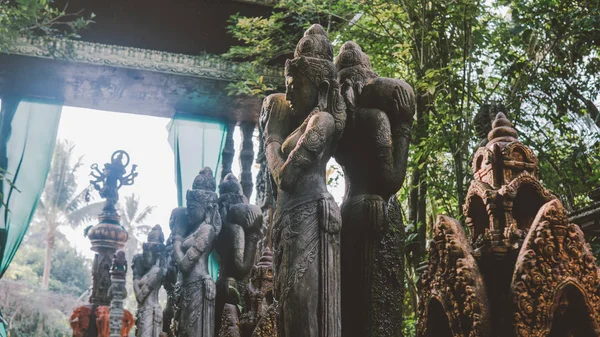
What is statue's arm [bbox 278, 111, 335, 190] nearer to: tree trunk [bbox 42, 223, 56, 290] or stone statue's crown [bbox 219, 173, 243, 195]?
stone statue's crown [bbox 219, 173, 243, 195]

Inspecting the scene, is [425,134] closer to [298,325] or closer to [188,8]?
[298,325]

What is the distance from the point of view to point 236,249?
6031 millimetres

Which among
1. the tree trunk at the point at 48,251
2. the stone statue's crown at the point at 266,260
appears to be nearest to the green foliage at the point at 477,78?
the stone statue's crown at the point at 266,260

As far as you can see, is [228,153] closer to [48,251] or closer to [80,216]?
[48,251]

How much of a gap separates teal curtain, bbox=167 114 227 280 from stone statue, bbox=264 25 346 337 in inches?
380

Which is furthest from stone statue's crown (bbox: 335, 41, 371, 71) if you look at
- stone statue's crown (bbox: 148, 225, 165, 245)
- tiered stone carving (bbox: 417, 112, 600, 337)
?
stone statue's crown (bbox: 148, 225, 165, 245)

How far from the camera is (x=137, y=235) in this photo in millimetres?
34906

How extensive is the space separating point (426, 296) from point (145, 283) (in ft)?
22.1

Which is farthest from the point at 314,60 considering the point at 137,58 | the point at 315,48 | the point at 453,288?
the point at 137,58

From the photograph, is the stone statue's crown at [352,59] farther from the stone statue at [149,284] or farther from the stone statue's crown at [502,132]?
the stone statue at [149,284]

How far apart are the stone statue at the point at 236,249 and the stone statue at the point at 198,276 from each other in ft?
0.36

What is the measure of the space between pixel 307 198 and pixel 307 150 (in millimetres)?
228

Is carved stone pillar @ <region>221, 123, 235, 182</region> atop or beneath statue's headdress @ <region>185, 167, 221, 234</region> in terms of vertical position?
atop

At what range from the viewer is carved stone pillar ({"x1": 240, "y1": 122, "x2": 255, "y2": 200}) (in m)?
12.1
